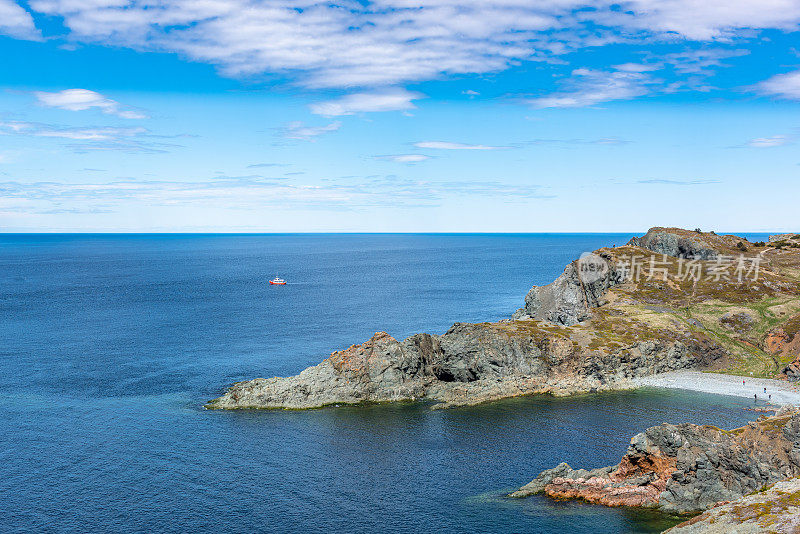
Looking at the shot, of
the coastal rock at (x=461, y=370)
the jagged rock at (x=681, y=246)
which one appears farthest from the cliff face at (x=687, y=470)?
the jagged rock at (x=681, y=246)

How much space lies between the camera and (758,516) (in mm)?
52844

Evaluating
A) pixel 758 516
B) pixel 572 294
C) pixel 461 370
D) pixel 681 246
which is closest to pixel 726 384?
pixel 461 370

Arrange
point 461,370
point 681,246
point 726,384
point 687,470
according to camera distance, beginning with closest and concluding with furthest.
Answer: point 687,470 < point 461,370 < point 726,384 < point 681,246

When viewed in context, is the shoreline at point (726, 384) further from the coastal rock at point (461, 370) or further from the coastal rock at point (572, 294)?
the coastal rock at point (572, 294)

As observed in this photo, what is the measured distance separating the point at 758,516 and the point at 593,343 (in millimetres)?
74926

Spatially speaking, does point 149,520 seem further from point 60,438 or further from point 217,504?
point 60,438

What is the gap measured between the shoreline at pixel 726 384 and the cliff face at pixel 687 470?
40.8 m

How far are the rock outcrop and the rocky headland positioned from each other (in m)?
56.7

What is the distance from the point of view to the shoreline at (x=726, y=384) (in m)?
111

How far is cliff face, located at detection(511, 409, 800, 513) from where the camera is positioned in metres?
69.3

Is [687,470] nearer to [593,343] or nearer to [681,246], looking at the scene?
[593,343]

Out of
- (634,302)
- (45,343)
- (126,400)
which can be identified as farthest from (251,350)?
(634,302)

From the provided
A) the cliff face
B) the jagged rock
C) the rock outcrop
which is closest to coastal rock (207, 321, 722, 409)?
the cliff face

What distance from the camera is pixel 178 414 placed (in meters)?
103
